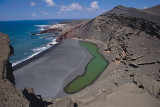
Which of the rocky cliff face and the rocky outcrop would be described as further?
the rocky outcrop

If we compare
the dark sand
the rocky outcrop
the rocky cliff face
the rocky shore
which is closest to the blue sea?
the dark sand

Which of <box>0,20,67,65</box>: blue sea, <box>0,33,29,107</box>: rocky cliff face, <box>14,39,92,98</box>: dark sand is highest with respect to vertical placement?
<box>0,33,29,107</box>: rocky cliff face

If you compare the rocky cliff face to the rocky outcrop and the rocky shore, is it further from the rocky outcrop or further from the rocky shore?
the rocky outcrop

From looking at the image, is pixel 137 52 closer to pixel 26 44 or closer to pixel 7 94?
pixel 7 94

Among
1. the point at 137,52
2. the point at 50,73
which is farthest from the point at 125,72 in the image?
the point at 50,73

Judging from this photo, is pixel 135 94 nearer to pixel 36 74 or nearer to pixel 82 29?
pixel 36 74

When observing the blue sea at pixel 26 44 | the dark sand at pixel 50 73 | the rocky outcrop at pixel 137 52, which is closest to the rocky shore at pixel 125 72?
the rocky outcrop at pixel 137 52

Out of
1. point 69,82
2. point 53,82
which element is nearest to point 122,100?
point 69,82

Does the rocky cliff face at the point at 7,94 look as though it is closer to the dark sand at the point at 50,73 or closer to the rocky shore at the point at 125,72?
the rocky shore at the point at 125,72
